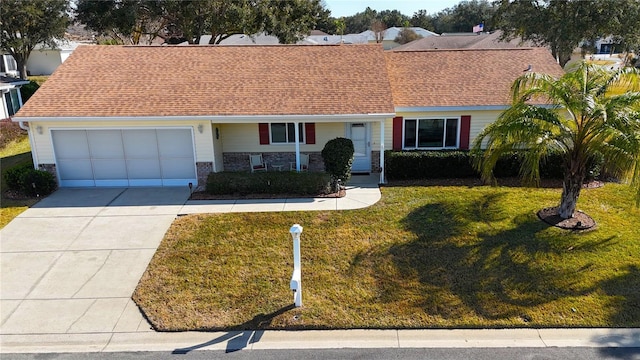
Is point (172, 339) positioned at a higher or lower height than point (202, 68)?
lower

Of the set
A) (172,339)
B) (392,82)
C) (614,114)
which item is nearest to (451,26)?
(392,82)

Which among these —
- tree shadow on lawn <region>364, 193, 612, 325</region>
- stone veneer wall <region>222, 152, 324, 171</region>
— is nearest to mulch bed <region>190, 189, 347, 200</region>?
stone veneer wall <region>222, 152, 324, 171</region>

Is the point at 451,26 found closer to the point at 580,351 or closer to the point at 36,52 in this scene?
the point at 36,52

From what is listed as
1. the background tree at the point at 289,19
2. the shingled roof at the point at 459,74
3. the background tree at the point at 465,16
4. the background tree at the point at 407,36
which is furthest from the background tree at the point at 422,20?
the shingled roof at the point at 459,74

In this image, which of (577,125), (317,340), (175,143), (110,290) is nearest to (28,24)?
(175,143)

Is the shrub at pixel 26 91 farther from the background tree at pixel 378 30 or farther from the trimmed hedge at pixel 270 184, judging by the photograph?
the background tree at pixel 378 30

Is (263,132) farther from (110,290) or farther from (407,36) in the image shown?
(407,36)
